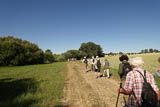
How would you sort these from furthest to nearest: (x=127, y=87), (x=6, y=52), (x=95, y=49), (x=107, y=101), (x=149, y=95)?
1. (x=95, y=49)
2. (x=6, y=52)
3. (x=107, y=101)
4. (x=127, y=87)
5. (x=149, y=95)

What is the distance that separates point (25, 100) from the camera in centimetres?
534

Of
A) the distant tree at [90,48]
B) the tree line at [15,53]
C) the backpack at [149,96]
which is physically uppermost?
the distant tree at [90,48]

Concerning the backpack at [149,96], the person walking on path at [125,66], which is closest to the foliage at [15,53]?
the person walking on path at [125,66]

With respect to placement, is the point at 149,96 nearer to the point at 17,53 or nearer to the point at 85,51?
the point at 17,53

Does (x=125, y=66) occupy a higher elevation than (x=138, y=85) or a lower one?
higher

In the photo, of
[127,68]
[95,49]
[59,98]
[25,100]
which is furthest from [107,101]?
[95,49]

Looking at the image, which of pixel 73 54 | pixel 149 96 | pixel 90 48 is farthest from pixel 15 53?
pixel 90 48

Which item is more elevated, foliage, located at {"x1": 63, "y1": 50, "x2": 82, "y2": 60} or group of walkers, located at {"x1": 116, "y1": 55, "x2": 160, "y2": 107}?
foliage, located at {"x1": 63, "y1": 50, "x2": 82, "y2": 60}

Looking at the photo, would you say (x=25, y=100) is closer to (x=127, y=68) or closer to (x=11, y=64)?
(x=127, y=68)

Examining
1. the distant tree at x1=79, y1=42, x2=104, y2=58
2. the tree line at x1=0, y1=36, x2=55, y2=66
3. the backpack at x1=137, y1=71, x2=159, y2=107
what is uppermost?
the distant tree at x1=79, y1=42, x2=104, y2=58

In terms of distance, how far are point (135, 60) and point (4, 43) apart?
160ft

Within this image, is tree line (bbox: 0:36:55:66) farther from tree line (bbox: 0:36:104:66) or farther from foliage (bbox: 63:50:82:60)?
foliage (bbox: 63:50:82:60)

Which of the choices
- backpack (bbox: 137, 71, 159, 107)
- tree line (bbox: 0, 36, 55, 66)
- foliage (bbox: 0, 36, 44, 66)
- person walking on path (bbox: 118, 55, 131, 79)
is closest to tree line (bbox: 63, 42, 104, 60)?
tree line (bbox: 0, 36, 55, 66)

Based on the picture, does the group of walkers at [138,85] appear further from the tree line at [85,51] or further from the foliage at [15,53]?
the tree line at [85,51]
